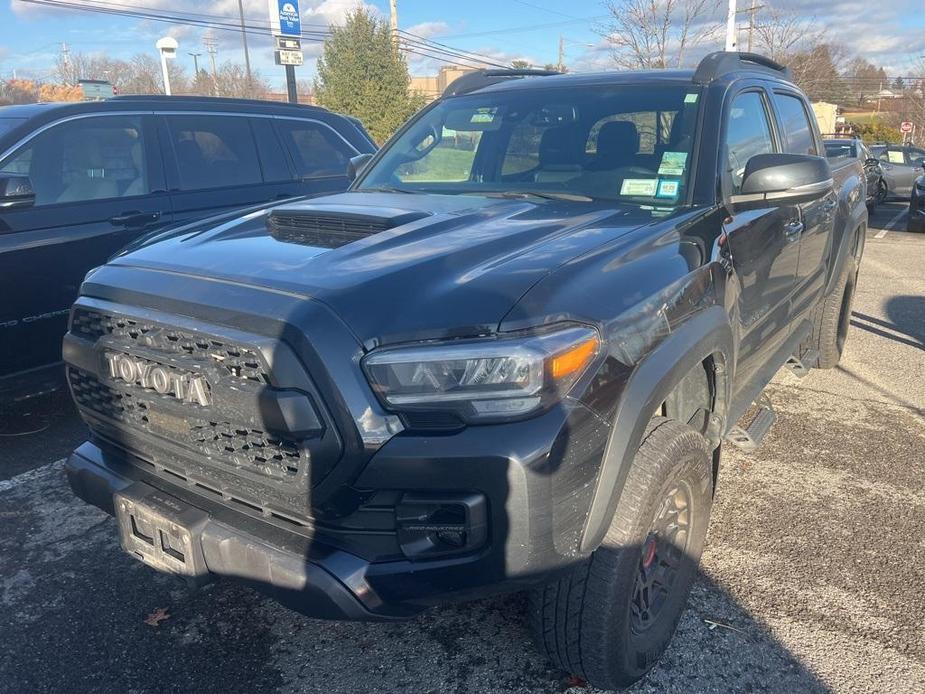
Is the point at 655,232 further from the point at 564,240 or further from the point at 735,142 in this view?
the point at 735,142

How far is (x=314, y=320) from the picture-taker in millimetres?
1895

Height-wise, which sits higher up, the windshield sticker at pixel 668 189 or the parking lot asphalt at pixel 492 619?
the windshield sticker at pixel 668 189

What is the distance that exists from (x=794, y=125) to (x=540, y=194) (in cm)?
205

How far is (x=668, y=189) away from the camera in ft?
9.71

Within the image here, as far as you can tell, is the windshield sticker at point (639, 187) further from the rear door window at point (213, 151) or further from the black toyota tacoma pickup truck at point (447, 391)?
the rear door window at point (213, 151)

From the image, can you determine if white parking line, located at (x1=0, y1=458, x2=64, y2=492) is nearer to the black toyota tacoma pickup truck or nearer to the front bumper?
the black toyota tacoma pickup truck

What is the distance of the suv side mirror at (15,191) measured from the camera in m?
4.15

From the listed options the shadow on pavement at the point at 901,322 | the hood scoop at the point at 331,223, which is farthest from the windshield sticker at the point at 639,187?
the shadow on pavement at the point at 901,322

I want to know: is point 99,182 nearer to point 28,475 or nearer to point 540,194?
point 28,475

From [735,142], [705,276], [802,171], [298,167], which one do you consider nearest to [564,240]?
[705,276]

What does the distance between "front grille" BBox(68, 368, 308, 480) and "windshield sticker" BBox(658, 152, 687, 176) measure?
74.9 inches

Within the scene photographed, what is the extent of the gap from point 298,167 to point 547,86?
289cm

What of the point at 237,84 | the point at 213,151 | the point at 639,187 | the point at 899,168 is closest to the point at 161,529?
the point at 639,187

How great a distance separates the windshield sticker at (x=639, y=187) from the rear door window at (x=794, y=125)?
4.76 feet
